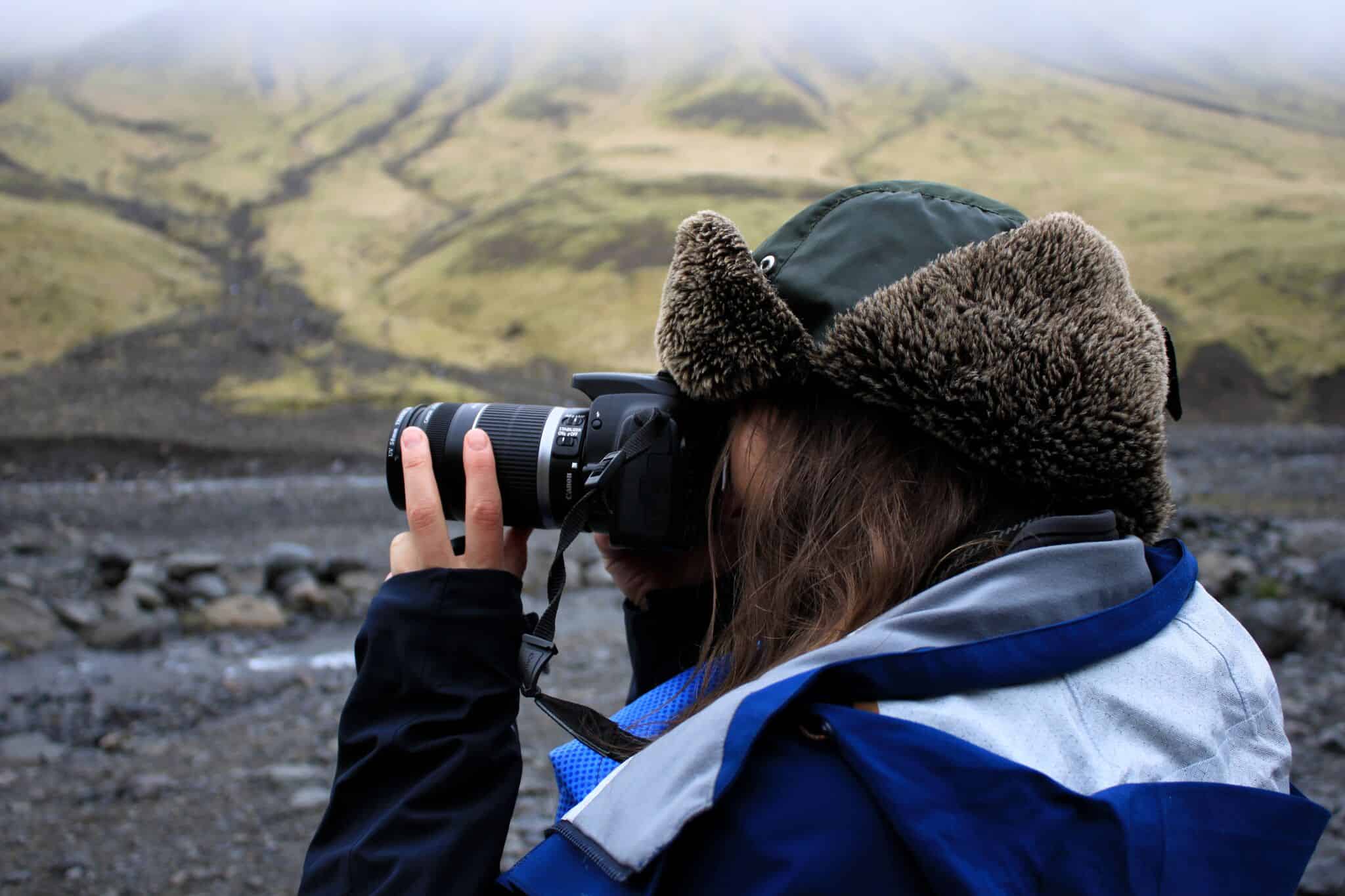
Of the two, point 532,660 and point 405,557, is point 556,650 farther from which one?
point 405,557

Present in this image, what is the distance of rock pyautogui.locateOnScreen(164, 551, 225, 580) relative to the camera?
26.3ft

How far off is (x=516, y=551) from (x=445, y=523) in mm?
231

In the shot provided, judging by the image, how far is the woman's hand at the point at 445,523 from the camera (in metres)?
1.37

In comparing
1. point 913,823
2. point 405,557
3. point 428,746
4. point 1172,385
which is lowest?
point 428,746

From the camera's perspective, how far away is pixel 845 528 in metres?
1.17

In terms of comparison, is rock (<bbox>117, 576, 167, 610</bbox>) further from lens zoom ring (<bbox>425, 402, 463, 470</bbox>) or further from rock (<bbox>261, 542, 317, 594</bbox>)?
A: lens zoom ring (<bbox>425, 402, 463, 470</bbox>)

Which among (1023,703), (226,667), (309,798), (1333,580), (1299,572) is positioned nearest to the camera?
(1023,703)

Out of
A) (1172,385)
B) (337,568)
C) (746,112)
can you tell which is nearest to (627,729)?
(1172,385)

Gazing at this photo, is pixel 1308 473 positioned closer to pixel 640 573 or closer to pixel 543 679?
pixel 543 679

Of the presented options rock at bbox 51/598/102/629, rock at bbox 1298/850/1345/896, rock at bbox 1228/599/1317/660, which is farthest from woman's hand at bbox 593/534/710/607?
rock at bbox 51/598/102/629

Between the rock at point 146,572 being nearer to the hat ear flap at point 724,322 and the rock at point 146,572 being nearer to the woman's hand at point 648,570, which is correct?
the woman's hand at point 648,570

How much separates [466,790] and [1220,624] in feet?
2.86

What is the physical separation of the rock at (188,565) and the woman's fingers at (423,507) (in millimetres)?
7343

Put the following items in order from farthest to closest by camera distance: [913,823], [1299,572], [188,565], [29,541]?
1. [29,541]
2. [1299,572]
3. [188,565]
4. [913,823]
